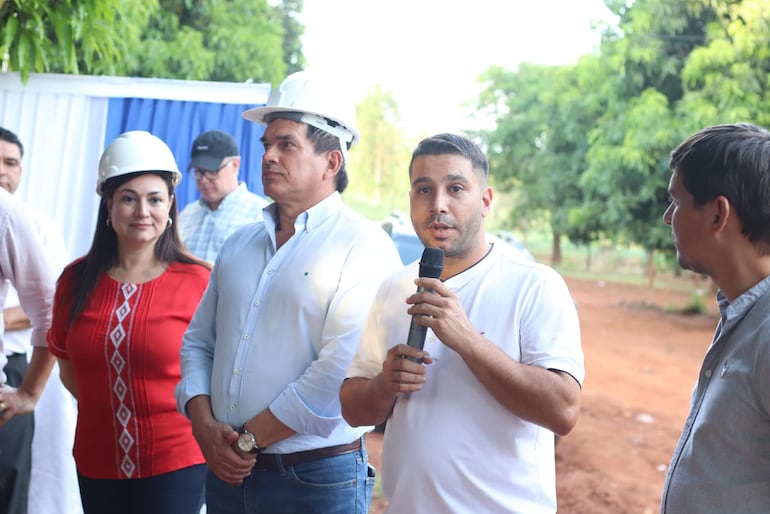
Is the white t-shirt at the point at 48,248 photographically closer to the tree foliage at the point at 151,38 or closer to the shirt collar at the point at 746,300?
the tree foliage at the point at 151,38

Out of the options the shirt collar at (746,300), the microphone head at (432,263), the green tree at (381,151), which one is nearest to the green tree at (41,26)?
the microphone head at (432,263)

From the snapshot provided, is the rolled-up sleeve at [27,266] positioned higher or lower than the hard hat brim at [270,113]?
lower

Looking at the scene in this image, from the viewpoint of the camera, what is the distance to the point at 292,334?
2.46 metres

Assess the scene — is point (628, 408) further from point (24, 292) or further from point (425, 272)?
point (425, 272)

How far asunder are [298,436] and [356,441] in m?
0.22

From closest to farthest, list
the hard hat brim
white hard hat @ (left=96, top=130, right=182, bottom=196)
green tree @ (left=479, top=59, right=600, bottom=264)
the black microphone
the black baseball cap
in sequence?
the black microphone, the hard hat brim, white hard hat @ (left=96, top=130, right=182, bottom=196), the black baseball cap, green tree @ (left=479, top=59, right=600, bottom=264)

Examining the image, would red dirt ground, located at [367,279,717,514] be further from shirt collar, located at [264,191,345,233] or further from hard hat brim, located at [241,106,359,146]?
hard hat brim, located at [241,106,359,146]

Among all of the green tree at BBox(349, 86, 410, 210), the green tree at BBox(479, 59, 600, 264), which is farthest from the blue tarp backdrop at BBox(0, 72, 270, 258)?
the green tree at BBox(349, 86, 410, 210)

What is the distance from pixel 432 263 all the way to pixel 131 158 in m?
1.58

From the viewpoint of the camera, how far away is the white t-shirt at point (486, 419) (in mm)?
1911

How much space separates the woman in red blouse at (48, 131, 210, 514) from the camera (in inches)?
110

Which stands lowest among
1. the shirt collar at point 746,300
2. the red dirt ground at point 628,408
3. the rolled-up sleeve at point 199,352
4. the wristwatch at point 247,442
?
the red dirt ground at point 628,408

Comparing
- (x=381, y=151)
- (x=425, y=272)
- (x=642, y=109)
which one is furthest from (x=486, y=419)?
(x=381, y=151)

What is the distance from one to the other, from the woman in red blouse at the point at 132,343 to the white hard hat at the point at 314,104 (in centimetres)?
64
